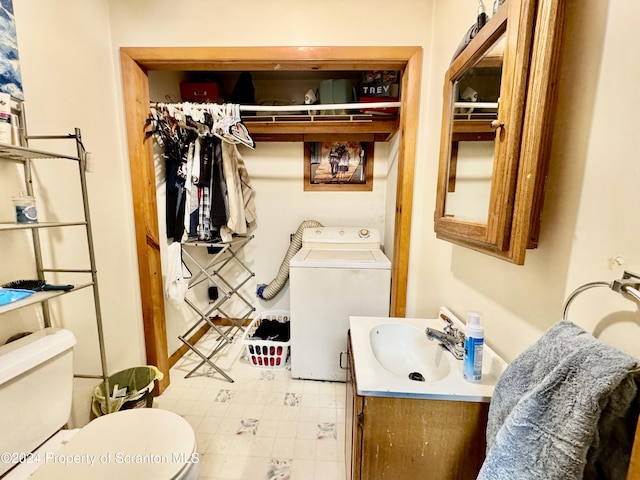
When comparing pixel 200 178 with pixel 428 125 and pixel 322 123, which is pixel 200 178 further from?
pixel 428 125

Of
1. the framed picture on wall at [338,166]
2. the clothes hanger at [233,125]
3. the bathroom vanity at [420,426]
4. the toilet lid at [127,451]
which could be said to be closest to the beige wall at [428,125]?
the bathroom vanity at [420,426]

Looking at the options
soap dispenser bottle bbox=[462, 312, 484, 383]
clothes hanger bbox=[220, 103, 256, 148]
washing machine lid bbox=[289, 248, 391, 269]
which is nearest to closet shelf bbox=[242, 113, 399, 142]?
clothes hanger bbox=[220, 103, 256, 148]

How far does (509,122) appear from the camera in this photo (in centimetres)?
68

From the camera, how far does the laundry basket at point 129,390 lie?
143 centimetres

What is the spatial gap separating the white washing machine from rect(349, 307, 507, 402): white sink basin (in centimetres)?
55

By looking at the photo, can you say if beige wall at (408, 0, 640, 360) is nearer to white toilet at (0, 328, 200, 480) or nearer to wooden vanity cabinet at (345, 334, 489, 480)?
wooden vanity cabinet at (345, 334, 489, 480)

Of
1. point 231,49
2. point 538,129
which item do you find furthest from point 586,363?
point 231,49

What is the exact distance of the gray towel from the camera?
0.43 meters

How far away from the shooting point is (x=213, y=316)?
2.82 meters

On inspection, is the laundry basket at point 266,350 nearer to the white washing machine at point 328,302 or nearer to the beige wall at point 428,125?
the white washing machine at point 328,302

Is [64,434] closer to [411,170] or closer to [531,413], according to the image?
[531,413]

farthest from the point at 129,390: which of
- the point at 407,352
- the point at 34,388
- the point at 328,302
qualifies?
the point at 407,352

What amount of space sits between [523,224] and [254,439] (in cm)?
175

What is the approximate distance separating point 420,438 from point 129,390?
1.78 metres
